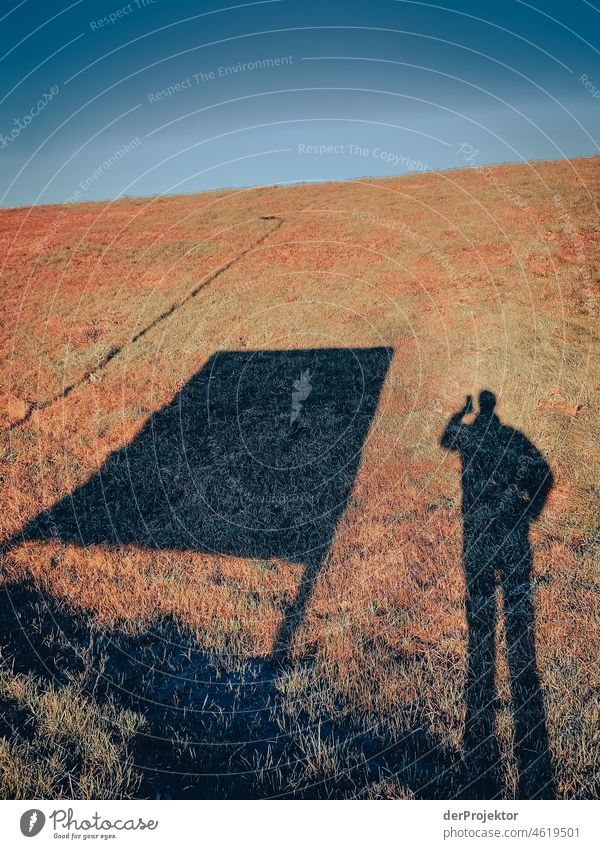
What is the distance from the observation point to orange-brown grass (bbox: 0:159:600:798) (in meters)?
6.04

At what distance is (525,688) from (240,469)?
722cm

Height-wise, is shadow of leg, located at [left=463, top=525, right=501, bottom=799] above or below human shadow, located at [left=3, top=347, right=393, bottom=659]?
below

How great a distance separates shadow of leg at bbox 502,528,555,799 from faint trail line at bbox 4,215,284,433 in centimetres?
1284

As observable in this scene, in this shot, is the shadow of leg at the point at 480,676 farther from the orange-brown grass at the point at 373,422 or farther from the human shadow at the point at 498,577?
the orange-brown grass at the point at 373,422

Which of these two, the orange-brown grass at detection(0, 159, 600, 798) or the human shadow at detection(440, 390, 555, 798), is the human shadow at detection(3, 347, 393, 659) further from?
the human shadow at detection(440, 390, 555, 798)

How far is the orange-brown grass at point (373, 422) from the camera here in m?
6.04

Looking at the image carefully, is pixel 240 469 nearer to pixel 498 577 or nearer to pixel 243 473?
pixel 243 473

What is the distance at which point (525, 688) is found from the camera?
612 centimetres

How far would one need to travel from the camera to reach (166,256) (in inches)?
1201

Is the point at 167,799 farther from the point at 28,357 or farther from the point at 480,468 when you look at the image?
the point at 28,357

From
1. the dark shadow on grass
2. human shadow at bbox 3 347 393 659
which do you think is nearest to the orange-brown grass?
the dark shadow on grass

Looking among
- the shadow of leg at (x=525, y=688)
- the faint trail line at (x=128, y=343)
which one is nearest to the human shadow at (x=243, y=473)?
the shadow of leg at (x=525, y=688)

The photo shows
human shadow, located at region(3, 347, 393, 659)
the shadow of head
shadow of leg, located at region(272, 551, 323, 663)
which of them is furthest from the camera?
the shadow of head

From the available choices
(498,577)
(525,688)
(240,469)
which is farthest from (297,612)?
(240,469)
